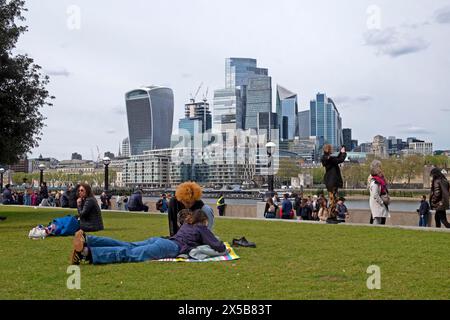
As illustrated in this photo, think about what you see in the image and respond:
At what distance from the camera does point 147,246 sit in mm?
10133

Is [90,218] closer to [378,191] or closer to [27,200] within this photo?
[378,191]

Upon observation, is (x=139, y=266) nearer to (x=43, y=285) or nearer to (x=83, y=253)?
(x=83, y=253)

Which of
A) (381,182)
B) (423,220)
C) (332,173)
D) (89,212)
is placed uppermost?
(332,173)

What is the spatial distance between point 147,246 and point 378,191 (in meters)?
8.23

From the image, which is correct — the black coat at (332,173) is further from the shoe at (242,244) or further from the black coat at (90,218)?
the black coat at (90,218)

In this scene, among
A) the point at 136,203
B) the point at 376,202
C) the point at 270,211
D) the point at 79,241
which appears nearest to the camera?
the point at 79,241

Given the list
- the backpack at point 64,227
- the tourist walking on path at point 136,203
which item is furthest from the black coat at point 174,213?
the tourist walking on path at point 136,203

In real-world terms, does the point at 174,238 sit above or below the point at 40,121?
below

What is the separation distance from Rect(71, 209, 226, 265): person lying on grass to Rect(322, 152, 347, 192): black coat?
324 inches

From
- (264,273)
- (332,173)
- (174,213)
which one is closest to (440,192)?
(332,173)

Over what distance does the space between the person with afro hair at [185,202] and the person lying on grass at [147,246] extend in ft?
1.55
